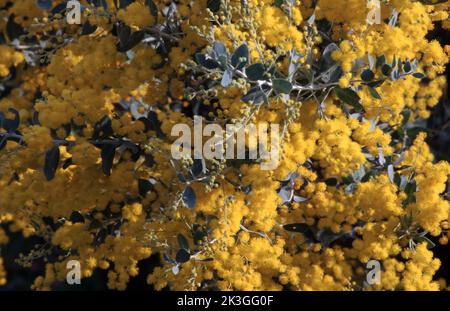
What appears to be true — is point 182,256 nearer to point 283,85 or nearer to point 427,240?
point 283,85

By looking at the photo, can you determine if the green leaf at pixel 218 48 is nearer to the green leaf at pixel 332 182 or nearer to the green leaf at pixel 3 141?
the green leaf at pixel 332 182

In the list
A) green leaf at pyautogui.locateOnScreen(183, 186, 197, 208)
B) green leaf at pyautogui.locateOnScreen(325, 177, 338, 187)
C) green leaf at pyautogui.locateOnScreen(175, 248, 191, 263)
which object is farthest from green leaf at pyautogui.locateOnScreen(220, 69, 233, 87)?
green leaf at pyautogui.locateOnScreen(325, 177, 338, 187)

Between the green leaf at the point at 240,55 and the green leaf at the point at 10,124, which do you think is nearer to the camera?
the green leaf at the point at 240,55

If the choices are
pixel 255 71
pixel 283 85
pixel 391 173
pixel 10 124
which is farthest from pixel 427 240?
pixel 10 124

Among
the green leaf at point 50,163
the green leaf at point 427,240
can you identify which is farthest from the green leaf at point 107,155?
the green leaf at point 427,240

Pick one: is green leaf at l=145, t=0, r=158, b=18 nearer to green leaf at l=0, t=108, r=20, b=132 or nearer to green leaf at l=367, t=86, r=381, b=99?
green leaf at l=0, t=108, r=20, b=132

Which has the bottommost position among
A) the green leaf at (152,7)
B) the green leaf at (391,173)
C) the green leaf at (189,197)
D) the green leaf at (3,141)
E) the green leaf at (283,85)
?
the green leaf at (189,197)

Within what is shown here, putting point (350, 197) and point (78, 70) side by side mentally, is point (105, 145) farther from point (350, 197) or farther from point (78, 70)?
point (350, 197)

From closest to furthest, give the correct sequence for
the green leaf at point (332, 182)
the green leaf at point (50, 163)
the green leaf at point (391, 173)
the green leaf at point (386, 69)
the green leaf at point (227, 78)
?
the green leaf at point (227, 78), the green leaf at point (386, 69), the green leaf at point (50, 163), the green leaf at point (391, 173), the green leaf at point (332, 182)
